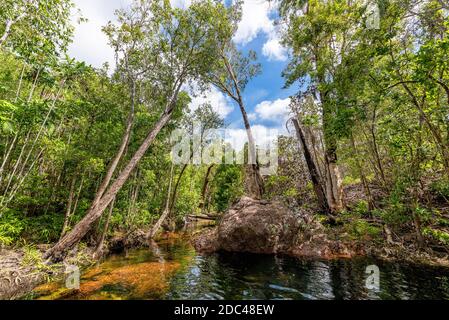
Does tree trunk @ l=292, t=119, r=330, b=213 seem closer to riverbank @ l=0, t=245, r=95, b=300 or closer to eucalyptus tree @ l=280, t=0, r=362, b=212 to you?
eucalyptus tree @ l=280, t=0, r=362, b=212

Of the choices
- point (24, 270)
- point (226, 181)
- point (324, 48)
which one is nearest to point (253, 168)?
point (324, 48)

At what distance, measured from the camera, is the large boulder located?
30.6 feet

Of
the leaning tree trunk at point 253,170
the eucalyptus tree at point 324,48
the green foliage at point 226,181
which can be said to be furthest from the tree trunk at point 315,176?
the green foliage at point 226,181

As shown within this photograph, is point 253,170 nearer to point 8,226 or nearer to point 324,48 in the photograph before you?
point 324,48

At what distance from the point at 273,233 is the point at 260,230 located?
58cm

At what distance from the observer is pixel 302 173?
1433cm

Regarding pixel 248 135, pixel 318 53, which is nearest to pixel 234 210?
pixel 248 135

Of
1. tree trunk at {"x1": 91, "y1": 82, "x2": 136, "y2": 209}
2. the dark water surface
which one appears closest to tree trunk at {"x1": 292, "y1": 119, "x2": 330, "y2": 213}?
the dark water surface

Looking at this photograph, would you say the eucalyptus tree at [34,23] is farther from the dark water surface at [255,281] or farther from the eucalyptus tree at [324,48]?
the eucalyptus tree at [324,48]

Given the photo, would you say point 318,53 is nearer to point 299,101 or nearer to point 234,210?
point 299,101

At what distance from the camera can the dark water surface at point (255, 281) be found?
5070mm

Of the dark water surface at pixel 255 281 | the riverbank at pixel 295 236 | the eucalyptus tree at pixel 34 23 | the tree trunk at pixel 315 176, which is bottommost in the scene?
the dark water surface at pixel 255 281

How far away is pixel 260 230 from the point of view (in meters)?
9.31
